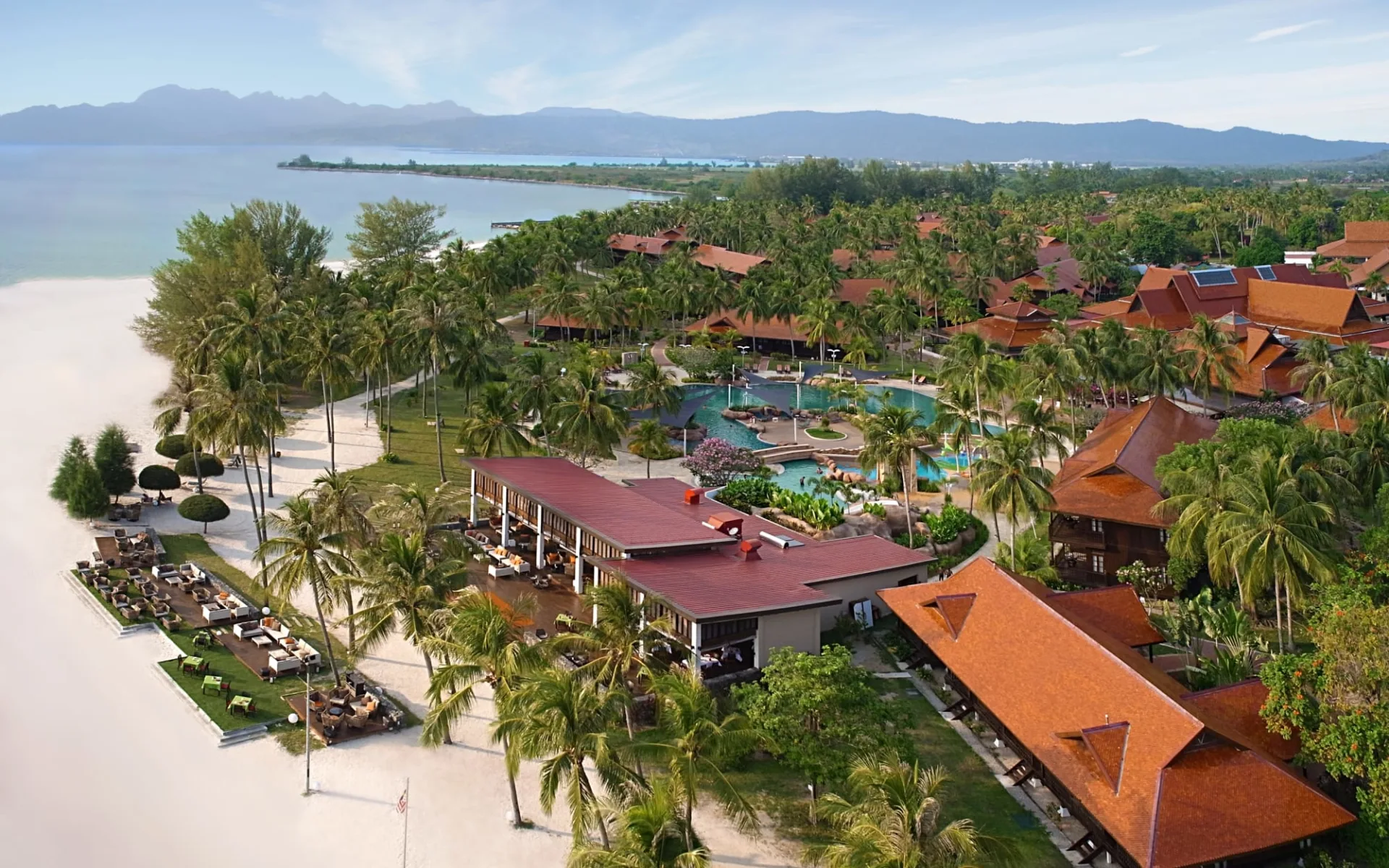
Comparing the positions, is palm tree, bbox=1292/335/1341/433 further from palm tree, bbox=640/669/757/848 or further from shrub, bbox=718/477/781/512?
palm tree, bbox=640/669/757/848

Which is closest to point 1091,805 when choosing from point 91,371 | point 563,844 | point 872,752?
point 872,752

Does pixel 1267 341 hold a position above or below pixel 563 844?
above

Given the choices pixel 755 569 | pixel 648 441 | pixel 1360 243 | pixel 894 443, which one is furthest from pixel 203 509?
pixel 1360 243

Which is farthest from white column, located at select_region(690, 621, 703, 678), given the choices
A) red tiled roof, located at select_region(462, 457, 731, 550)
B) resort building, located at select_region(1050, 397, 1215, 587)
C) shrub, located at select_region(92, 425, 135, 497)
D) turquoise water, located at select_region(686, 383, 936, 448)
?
turquoise water, located at select_region(686, 383, 936, 448)

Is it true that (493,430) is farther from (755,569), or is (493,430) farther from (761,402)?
(761,402)

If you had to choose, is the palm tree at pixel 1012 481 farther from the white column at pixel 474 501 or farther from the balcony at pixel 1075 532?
the white column at pixel 474 501

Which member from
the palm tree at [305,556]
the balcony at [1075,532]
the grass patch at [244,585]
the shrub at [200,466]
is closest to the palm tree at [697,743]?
the grass patch at [244,585]

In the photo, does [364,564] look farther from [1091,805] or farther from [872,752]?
[1091,805]
